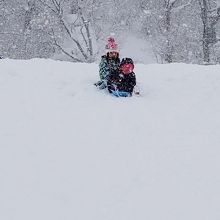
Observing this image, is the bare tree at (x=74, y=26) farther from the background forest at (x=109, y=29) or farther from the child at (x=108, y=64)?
the child at (x=108, y=64)

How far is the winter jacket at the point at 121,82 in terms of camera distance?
14000 millimetres

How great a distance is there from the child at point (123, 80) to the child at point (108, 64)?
188 millimetres

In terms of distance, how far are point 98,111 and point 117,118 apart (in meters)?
0.58

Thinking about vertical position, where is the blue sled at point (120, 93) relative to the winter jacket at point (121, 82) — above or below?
below

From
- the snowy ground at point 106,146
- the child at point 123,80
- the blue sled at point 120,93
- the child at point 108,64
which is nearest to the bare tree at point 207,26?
the snowy ground at point 106,146

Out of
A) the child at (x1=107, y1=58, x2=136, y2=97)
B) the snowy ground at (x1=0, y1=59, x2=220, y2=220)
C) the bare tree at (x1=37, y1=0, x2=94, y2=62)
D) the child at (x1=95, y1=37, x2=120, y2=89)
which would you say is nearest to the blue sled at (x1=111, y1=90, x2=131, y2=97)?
the child at (x1=107, y1=58, x2=136, y2=97)

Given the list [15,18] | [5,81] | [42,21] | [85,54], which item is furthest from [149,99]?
[15,18]

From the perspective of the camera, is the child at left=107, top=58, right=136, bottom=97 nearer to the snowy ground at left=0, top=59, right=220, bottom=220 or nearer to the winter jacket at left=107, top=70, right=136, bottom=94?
the winter jacket at left=107, top=70, right=136, bottom=94

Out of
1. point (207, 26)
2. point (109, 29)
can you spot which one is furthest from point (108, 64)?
point (109, 29)

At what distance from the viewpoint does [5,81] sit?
1462cm

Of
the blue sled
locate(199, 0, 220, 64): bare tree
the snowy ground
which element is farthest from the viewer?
locate(199, 0, 220, 64): bare tree

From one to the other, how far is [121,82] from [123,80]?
97mm

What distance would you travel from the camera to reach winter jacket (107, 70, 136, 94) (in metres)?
14.0

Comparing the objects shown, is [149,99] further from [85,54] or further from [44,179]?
[85,54]
